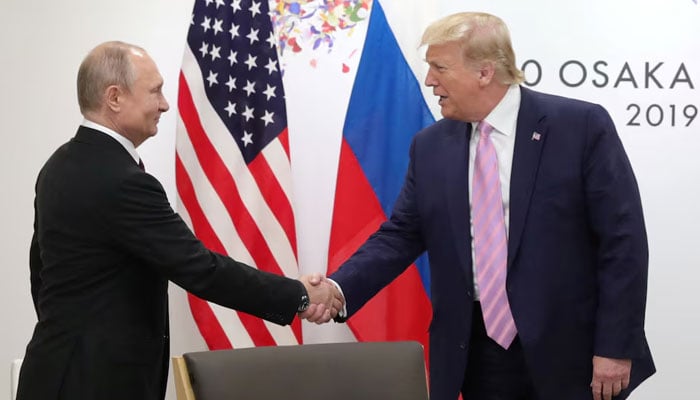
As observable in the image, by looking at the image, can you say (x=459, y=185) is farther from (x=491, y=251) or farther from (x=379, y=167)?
(x=379, y=167)

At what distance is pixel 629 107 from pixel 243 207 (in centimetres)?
163

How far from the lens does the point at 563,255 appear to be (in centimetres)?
276

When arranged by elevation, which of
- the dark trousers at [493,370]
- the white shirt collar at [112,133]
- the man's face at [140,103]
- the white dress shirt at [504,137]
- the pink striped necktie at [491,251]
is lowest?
the dark trousers at [493,370]

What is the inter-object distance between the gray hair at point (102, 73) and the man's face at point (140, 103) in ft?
0.07

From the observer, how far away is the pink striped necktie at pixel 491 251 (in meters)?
2.79

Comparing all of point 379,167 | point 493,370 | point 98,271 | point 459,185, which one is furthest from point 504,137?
point 98,271

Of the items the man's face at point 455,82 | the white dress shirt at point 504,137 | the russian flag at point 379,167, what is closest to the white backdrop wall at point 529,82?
the russian flag at point 379,167

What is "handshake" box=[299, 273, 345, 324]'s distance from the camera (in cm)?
303

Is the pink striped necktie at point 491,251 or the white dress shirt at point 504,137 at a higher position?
the white dress shirt at point 504,137

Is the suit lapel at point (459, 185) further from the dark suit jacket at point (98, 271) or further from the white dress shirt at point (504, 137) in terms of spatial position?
the dark suit jacket at point (98, 271)

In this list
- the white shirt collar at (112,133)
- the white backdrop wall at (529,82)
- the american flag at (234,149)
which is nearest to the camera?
the white shirt collar at (112,133)

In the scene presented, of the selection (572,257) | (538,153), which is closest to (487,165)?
(538,153)

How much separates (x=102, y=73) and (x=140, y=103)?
0.12 metres

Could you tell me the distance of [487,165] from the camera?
285 centimetres
